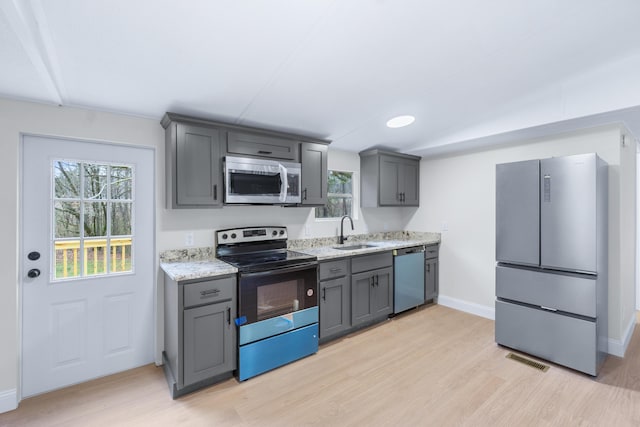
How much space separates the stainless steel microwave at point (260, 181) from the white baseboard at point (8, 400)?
1960 millimetres

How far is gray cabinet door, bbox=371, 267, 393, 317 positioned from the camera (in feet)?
11.0

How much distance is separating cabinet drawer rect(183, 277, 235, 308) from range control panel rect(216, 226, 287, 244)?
648 millimetres

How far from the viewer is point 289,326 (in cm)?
257

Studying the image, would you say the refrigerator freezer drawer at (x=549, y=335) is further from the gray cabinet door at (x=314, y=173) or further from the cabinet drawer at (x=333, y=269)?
the gray cabinet door at (x=314, y=173)

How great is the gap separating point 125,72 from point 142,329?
6.80 ft

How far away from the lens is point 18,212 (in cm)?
204

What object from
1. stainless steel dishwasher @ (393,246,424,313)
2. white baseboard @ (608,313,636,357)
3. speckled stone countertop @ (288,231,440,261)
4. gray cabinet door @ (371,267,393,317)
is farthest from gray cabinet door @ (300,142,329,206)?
white baseboard @ (608,313,636,357)

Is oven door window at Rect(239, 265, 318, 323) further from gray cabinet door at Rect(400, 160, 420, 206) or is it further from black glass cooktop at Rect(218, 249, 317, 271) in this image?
gray cabinet door at Rect(400, 160, 420, 206)

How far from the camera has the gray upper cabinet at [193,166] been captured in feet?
7.76

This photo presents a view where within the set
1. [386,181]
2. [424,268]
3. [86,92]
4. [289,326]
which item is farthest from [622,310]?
[86,92]

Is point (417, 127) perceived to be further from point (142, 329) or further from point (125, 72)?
point (142, 329)

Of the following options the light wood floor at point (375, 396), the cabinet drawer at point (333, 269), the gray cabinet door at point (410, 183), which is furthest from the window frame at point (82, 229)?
the gray cabinet door at point (410, 183)

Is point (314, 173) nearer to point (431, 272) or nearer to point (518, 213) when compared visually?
point (518, 213)

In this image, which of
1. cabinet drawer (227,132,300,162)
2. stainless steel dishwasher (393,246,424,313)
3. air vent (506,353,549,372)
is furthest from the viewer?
stainless steel dishwasher (393,246,424,313)
